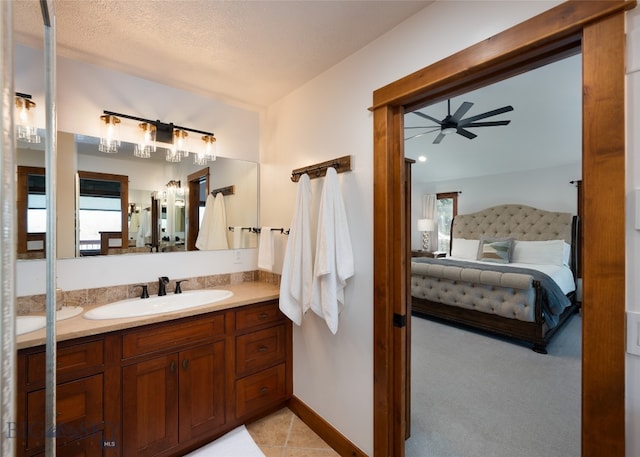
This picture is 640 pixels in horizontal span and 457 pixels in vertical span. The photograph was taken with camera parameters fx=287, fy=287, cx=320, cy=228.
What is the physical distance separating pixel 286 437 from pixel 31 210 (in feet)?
6.20

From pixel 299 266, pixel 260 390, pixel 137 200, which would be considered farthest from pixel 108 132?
pixel 260 390

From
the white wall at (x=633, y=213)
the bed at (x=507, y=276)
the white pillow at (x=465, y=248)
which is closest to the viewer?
the white wall at (x=633, y=213)

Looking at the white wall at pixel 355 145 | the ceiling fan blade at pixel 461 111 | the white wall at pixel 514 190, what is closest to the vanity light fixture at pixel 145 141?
the white wall at pixel 355 145

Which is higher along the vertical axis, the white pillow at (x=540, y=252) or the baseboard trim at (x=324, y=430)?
the white pillow at (x=540, y=252)

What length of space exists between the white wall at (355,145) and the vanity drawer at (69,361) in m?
1.20

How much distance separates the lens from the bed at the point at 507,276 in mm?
3076

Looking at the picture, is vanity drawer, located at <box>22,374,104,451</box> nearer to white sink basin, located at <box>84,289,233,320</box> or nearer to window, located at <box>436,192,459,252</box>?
white sink basin, located at <box>84,289,233,320</box>

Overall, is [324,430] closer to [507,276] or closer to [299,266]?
[299,266]

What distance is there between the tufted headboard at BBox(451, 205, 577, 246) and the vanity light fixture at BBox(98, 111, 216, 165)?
5.03 meters

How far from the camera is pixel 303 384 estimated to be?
2092mm

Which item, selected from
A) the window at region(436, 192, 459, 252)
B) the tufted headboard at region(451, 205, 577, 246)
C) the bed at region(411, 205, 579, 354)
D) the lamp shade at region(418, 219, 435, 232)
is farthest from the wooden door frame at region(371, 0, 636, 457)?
the window at region(436, 192, 459, 252)

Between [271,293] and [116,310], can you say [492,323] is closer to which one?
[271,293]

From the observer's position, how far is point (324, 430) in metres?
1.88

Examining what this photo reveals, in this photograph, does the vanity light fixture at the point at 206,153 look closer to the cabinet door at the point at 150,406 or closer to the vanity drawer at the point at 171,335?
the vanity drawer at the point at 171,335
